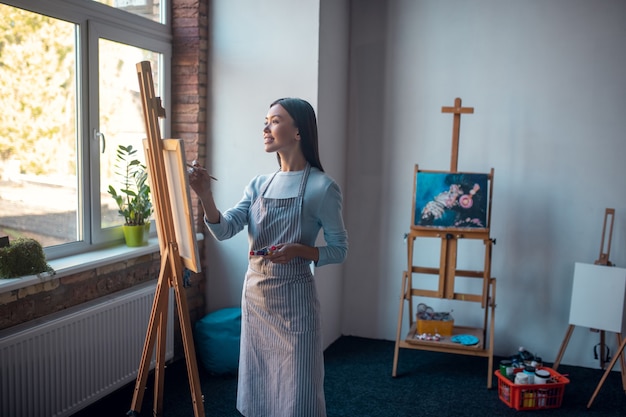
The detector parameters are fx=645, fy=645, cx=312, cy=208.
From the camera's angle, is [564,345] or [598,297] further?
[564,345]

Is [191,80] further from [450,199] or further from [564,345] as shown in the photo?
[564,345]

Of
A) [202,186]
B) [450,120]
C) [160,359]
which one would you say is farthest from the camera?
[450,120]

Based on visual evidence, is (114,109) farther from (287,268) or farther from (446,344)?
(446,344)

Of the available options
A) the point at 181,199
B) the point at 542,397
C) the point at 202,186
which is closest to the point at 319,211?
the point at 202,186

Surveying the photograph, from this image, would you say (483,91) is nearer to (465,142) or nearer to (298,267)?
(465,142)

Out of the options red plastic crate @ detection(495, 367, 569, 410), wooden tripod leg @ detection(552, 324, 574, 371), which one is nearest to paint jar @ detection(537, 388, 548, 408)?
red plastic crate @ detection(495, 367, 569, 410)

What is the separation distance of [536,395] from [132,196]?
2466 mm

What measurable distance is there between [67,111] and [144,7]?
90 centimetres

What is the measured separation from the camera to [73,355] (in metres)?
3.02

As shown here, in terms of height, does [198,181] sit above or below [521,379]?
above

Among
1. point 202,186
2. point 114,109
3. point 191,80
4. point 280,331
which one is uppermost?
point 191,80

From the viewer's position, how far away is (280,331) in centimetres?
240

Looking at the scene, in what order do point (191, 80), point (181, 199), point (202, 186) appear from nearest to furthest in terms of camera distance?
point (202, 186), point (181, 199), point (191, 80)

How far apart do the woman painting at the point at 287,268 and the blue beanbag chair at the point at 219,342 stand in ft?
4.13
